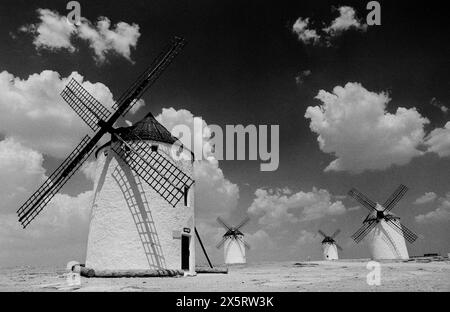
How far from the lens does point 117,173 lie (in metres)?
15.0

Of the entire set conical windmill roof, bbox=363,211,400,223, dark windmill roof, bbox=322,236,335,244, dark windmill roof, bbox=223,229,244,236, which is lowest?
dark windmill roof, bbox=322,236,335,244

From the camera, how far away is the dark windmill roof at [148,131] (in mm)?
15547

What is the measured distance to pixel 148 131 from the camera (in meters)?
15.8

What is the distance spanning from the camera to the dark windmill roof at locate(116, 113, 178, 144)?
51.0ft

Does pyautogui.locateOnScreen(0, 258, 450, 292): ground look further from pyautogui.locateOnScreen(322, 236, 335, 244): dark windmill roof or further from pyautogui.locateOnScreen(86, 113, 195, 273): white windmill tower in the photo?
pyautogui.locateOnScreen(322, 236, 335, 244): dark windmill roof

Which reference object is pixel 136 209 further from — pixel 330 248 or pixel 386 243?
pixel 330 248

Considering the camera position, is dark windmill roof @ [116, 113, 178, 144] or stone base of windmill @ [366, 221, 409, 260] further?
stone base of windmill @ [366, 221, 409, 260]

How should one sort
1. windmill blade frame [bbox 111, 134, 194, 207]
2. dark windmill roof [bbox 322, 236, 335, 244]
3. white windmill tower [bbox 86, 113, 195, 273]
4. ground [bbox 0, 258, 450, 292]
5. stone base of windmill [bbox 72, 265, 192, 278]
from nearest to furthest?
ground [bbox 0, 258, 450, 292] < stone base of windmill [bbox 72, 265, 192, 278] < white windmill tower [bbox 86, 113, 195, 273] < windmill blade frame [bbox 111, 134, 194, 207] < dark windmill roof [bbox 322, 236, 335, 244]

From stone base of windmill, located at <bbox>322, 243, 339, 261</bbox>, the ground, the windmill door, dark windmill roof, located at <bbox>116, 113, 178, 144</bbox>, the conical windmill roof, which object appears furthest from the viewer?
stone base of windmill, located at <bbox>322, 243, 339, 261</bbox>

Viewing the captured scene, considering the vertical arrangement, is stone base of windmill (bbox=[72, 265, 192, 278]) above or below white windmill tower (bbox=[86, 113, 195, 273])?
below

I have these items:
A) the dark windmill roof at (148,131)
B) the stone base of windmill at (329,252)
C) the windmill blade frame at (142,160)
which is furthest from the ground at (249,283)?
the stone base of windmill at (329,252)

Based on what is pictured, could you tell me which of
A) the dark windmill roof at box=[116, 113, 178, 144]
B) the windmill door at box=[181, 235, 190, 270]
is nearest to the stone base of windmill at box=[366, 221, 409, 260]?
the windmill door at box=[181, 235, 190, 270]
